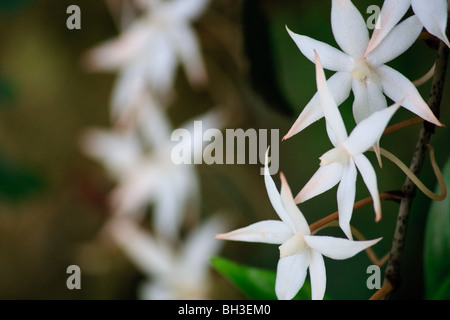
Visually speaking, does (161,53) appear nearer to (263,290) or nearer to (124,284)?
(263,290)

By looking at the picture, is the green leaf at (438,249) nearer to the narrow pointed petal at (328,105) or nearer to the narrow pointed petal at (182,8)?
the narrow pointed petal at (328,105)

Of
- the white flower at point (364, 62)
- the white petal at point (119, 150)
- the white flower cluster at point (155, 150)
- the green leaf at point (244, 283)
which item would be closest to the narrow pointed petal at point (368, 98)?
the white flower at point (364, 62)

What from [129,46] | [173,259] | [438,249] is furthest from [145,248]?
[438,249]

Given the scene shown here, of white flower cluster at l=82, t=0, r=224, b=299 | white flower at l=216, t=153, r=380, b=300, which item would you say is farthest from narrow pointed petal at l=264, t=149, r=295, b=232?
white flower cluster at l=82, t=0, r=224, b=299

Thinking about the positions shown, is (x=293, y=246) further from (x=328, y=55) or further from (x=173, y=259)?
(x=173, y=259)

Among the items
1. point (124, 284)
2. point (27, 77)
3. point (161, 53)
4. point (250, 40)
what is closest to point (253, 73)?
point (250, 40)
